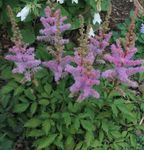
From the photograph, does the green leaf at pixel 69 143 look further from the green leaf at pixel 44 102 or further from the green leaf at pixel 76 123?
the green leaf at pixel 44 102

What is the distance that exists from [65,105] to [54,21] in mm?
622

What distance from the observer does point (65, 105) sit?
3246 millimetres

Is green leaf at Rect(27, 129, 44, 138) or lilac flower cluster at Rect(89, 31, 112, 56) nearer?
lilac flower cluster at Rect(89, 31, 112, 56)

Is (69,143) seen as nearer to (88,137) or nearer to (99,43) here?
(88,137)

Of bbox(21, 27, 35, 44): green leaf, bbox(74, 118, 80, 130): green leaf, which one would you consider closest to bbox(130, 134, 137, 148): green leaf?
bbox(74, 118, 80, 130): green leaf

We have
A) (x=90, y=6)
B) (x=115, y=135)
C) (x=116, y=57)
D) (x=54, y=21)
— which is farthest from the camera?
(x=90, y=6)

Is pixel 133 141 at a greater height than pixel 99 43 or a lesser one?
lesser

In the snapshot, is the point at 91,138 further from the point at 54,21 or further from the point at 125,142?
the point at 54,21

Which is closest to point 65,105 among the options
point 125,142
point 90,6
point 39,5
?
point 125,142

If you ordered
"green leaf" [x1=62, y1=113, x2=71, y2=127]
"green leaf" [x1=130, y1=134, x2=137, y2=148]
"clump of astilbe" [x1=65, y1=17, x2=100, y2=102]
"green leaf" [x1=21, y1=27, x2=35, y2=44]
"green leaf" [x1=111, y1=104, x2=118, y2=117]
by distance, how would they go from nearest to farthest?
"clump of astilbe" [x1=65, y1=17, x2=100, y2=102] < "green leaf" [x1=62, y1=113, x2=71, y2=127] < "green leaf" [x1=111, y1=104, x2=118, y2=117] < "green leaf" [x1=130, y1=134, x2=137, y2=148] < "green leaf" [x1=21, y1=27, x2=35, y2=44]

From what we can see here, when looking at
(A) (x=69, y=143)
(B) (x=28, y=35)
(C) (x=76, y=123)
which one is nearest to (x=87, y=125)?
(C) (x=76, y=123)

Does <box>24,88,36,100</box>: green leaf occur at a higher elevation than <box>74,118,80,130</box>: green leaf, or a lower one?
higher

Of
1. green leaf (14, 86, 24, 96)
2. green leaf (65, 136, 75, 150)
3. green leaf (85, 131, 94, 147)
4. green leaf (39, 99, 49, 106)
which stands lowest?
green leaf (65, 136, 75, 150)

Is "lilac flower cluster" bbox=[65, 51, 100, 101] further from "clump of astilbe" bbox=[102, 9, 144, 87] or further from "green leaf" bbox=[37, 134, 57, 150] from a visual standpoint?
"green leaf" bbox=[37, 134, 57, 150]
